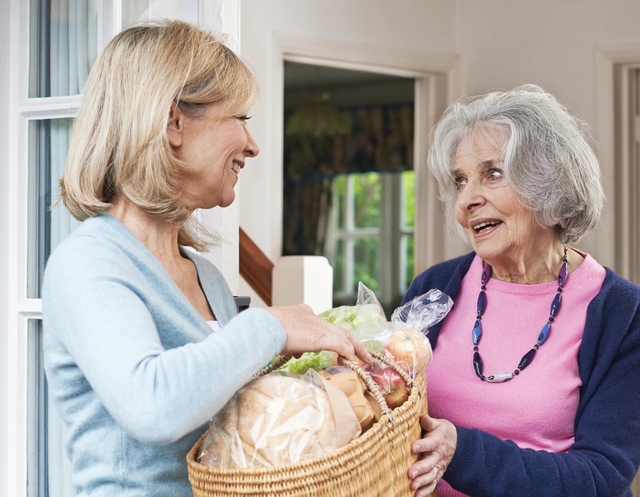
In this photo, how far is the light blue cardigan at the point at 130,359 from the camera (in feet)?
3.15

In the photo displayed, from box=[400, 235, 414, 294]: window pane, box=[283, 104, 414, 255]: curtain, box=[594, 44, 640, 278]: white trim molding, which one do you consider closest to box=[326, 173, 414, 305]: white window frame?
box=[400, 235, 414, 294]: window pane

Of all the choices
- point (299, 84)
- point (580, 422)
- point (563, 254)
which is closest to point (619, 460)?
point (580, 422)

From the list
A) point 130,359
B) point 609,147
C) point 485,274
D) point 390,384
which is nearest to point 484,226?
point 485,274

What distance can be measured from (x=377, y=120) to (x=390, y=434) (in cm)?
624

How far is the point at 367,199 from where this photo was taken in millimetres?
7812

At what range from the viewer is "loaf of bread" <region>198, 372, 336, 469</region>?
100 cm

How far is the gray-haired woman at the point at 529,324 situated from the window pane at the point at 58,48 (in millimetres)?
951

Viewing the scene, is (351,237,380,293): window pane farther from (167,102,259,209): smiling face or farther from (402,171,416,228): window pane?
(167,102,259,209): smiling face

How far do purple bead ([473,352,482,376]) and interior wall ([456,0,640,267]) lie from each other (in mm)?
2387

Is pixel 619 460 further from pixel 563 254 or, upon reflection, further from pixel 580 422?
pixel 563 254

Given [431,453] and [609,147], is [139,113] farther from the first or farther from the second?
[609,147]

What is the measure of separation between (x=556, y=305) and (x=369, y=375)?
67 cm

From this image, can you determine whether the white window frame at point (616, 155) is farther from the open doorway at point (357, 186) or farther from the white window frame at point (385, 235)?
the white window frame at point (385, 235)

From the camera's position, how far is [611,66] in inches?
151
